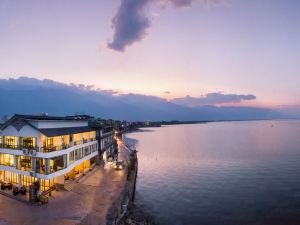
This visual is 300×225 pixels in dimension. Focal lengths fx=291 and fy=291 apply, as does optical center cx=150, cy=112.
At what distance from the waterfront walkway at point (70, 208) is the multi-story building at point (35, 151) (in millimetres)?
3716

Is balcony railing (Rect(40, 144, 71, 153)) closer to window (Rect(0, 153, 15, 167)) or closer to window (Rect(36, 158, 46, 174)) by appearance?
window (Rect(36, 158, 46, 174))

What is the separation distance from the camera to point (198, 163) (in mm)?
104750

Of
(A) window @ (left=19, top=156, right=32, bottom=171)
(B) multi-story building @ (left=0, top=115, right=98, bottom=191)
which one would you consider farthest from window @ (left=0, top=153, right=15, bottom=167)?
(A) window @ (left=19, top=156, right=32, bottom=171)

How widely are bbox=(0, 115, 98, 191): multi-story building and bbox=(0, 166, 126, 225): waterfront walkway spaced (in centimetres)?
372

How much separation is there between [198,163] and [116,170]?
47611 mm

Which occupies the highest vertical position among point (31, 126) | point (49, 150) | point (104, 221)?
point (31, 126)

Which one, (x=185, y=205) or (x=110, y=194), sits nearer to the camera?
(x=110, y=194)

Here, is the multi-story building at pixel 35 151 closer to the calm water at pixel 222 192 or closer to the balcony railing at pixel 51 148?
the balcony railing at pixel 51 148

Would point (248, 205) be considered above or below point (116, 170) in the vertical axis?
below

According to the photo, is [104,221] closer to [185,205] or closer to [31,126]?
[31,126]

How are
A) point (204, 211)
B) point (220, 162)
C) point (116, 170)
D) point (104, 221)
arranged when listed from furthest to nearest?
1. point (220, 162)
2. point (116, 170)
3. point (204, 211)
4. point (104, 221)

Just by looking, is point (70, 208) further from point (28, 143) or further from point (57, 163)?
point (28, 143)

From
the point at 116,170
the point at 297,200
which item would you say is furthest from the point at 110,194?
the point at 297,200

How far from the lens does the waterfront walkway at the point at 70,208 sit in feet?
109
